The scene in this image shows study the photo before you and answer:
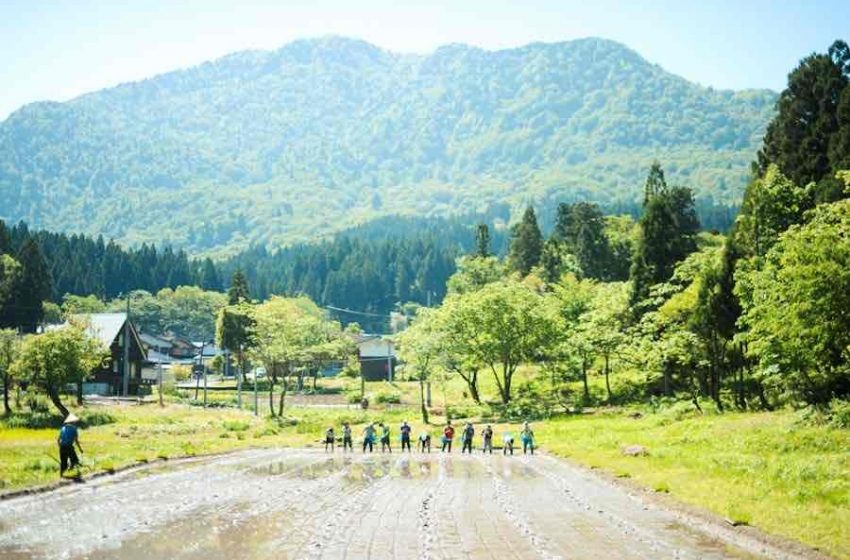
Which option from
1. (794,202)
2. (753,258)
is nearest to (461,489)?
(753,258)

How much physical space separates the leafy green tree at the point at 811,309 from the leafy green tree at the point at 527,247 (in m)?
84.7

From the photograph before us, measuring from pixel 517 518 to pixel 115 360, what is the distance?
254 feet

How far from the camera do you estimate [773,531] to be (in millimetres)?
16656

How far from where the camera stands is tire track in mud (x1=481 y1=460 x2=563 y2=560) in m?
14.8

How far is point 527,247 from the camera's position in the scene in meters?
123

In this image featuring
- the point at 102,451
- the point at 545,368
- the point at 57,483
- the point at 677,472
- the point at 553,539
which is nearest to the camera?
the point at 553,539

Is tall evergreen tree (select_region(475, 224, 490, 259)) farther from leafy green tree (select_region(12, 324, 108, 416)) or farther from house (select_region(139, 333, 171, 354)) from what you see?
leafy green tree (select_region(12, 324, 108, 416))

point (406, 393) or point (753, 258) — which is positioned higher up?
point (753, 258)

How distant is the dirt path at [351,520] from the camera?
14688 millimetres

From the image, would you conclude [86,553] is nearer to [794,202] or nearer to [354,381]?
[794,202]

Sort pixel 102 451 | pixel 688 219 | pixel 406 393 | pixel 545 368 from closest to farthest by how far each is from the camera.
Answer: pixel 102 451 < pixel 545 368 < pixel 406 393 < pixel 688 219

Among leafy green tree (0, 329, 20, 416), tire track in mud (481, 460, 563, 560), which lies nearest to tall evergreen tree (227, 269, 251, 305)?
leafy green tree (0, 329, 20, 416)

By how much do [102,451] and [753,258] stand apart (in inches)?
1281

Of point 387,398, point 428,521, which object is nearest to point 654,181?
point 387,398
